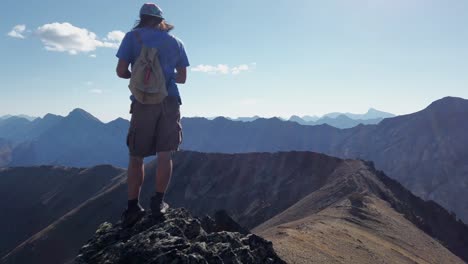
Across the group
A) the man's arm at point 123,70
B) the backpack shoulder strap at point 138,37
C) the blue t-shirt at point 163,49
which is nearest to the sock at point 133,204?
the blue t-shirt at point 163,49

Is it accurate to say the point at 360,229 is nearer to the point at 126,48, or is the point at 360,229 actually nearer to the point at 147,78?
the point at 147,78

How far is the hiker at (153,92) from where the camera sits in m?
7.25

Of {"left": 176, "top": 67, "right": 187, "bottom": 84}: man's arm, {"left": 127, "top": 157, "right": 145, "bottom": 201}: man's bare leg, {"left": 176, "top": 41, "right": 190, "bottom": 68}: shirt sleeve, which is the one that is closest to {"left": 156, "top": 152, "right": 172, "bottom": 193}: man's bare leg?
{"left": 127, "top": 157, "right": 145, "bottom": 201}: man's bare leg

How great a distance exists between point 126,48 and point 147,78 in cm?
66

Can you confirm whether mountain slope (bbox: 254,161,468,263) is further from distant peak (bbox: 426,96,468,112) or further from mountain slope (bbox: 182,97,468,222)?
distant peak (bbox: 426,96,468,112)

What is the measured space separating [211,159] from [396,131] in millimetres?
110215

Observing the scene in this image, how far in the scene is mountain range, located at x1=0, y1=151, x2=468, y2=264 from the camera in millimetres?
22562

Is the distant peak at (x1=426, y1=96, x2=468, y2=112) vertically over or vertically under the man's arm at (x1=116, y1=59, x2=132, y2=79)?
over

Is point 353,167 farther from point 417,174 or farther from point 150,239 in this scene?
point 417,174

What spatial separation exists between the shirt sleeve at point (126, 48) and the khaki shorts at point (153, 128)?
30.9 inches

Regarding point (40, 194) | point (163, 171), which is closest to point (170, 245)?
point (163, 171)

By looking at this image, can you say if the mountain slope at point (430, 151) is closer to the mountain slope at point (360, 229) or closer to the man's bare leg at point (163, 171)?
the mountain slope at point (360, 229)

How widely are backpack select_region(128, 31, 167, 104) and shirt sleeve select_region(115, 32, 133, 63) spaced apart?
0.15 metres

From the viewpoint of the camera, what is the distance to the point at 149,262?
6.39 m
